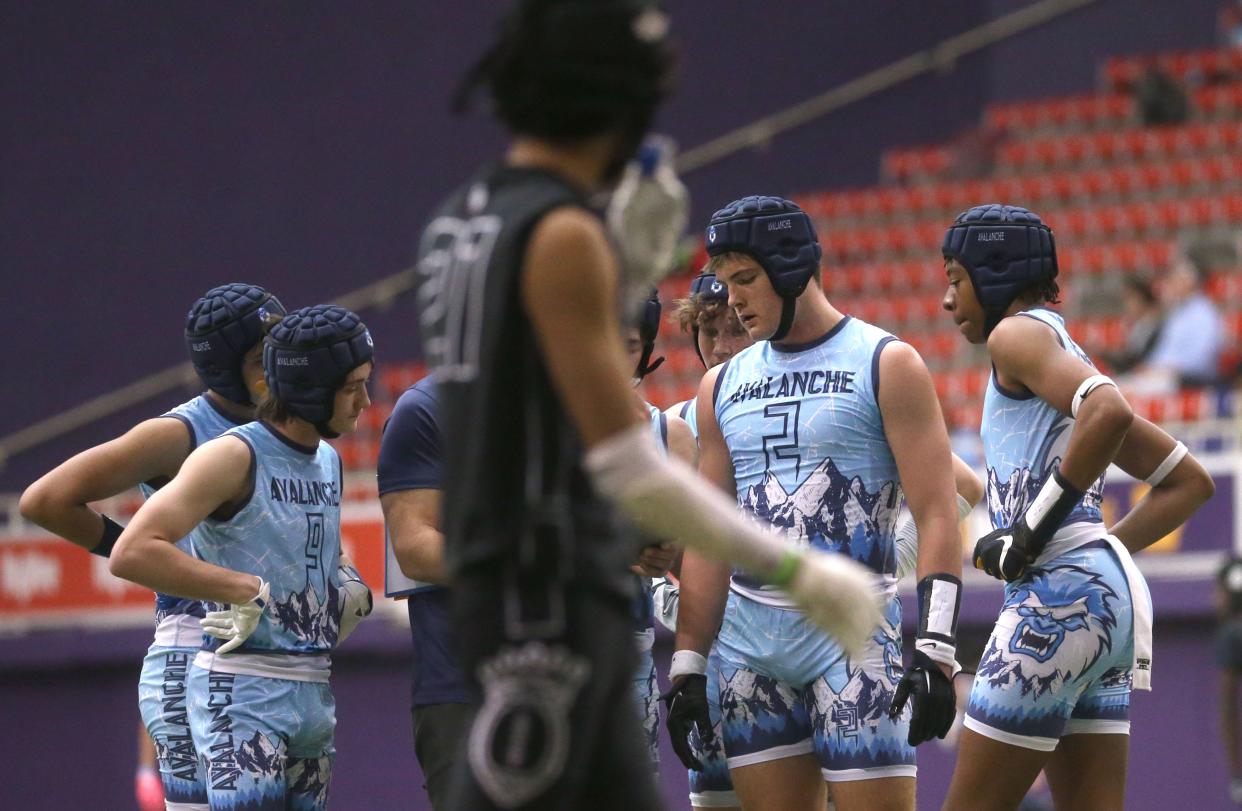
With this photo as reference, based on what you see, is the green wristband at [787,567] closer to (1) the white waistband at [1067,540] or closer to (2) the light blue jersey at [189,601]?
(1) the white waistband at [1067,540]

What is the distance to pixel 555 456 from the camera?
318 cm

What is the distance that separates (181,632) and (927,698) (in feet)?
7.95

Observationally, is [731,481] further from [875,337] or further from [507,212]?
[507,212]

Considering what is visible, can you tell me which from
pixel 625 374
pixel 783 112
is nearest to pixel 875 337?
pixel 625 374

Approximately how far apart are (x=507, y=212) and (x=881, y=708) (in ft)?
7.73

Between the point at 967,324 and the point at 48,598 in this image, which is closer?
the point at 967,324

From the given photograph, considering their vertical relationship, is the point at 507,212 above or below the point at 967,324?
below

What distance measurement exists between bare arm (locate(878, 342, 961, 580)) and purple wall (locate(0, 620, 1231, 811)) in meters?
5.60

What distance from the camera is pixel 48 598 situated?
1270 centimetres

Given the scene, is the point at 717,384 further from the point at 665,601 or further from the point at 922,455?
the point at 665,601

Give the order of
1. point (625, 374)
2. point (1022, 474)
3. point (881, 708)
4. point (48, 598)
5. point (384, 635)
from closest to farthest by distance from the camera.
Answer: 1. point (625, 374)
2. point (881, 708)
3. point (1022, 474)
4. point (384, 635)
5. point (48, 598)

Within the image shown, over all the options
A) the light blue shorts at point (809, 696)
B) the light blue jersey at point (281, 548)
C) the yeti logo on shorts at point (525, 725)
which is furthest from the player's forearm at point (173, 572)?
the yeti logo on shorts at point (525, 725)

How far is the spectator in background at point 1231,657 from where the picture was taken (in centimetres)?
977

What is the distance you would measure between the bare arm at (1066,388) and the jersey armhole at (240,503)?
7.22 feet
